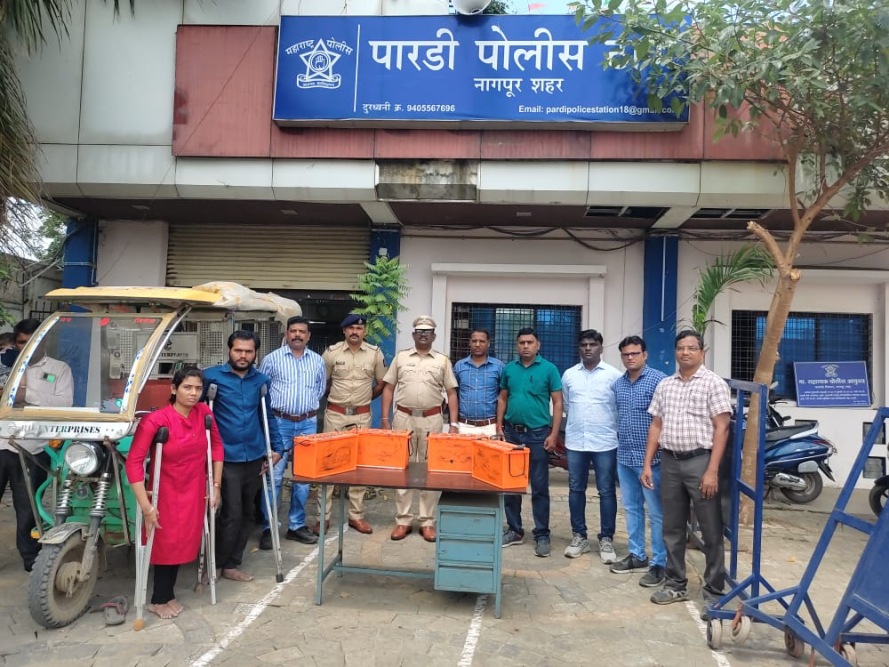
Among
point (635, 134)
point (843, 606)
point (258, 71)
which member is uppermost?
point (258, 71)

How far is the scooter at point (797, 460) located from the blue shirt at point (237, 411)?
5616mm

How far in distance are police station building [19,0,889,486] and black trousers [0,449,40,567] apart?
3841mm

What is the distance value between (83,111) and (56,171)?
2.65 feet

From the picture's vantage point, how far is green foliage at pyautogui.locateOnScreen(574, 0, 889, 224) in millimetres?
4516

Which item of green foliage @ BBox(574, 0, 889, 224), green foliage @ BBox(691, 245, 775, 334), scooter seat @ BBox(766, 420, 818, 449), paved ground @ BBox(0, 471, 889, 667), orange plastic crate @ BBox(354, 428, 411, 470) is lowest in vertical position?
paved ground @ BBox(0, 471, 889, 667)

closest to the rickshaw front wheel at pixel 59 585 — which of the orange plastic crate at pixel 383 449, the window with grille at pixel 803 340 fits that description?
the orange plastic crate at pixel 383 449

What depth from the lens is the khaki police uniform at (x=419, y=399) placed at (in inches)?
207

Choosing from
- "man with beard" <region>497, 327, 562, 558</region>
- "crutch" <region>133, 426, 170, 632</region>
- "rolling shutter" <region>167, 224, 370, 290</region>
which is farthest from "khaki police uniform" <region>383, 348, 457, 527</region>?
"rolling shutter" <region>167, 224, 370, 290</region>

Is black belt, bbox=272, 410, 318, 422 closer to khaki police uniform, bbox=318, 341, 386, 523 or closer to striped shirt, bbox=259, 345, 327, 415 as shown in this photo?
striped shirt, bbox=259, 345, 327, 415

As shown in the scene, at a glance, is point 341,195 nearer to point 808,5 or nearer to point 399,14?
A: point 399,14

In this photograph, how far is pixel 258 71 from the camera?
6.99 m

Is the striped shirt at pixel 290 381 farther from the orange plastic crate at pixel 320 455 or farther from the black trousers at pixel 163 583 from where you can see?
the black trousers at pixel 163 583

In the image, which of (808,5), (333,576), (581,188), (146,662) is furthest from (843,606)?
(581,188)

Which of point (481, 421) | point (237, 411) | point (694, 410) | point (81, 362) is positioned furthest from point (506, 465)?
point (81, 362)
